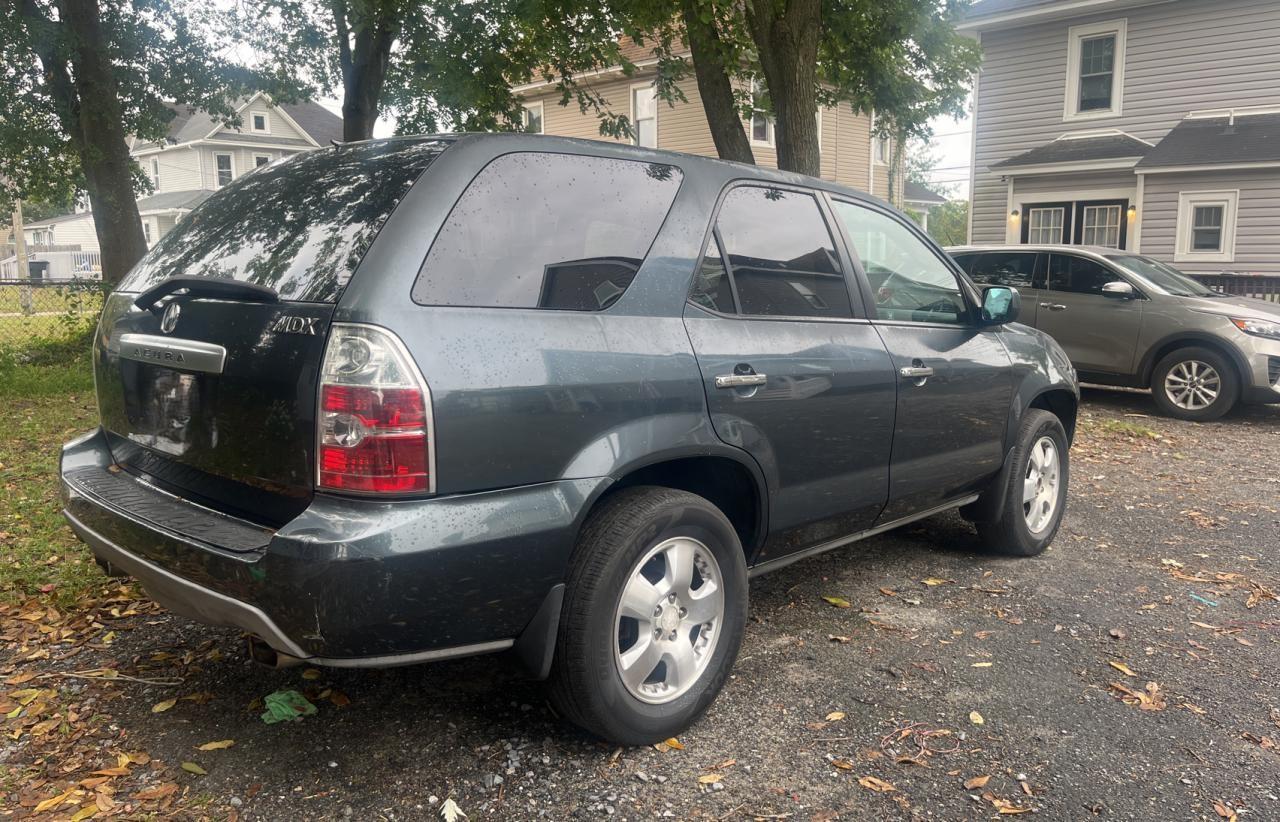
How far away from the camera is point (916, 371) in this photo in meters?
4.11

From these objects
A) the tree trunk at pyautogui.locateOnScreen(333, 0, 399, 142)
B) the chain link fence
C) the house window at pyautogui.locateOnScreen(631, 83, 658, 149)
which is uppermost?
the house window at pyautogui.locateOnScreen(631, 83, 658, 149)

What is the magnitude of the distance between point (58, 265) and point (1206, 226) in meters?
45.9

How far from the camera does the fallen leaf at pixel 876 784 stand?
9.55ft

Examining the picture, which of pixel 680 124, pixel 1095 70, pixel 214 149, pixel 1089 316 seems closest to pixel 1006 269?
pixel 1089 316

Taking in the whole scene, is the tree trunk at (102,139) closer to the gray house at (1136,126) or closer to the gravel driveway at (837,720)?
the gravel driveway at (837,720)

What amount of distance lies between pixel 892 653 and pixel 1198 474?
482cm

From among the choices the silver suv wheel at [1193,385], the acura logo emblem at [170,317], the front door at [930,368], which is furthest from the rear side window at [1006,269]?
the acura logo emblem at [170,317]

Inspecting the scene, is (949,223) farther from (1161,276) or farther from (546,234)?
(546,234)

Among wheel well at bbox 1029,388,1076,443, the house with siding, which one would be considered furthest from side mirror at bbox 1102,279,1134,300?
the house with siding

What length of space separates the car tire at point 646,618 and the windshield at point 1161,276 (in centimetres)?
877

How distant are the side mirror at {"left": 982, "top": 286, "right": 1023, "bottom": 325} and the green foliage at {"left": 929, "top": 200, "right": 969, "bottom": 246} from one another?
48.7 m

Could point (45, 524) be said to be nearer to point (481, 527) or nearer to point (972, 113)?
point (481, 527)

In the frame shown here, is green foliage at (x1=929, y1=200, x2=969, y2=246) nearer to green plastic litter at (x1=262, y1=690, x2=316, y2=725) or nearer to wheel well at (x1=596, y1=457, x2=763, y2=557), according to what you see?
wheel well at (x1=596, y1=457, x2=763, y2=557)

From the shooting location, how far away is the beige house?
86.6 ft
